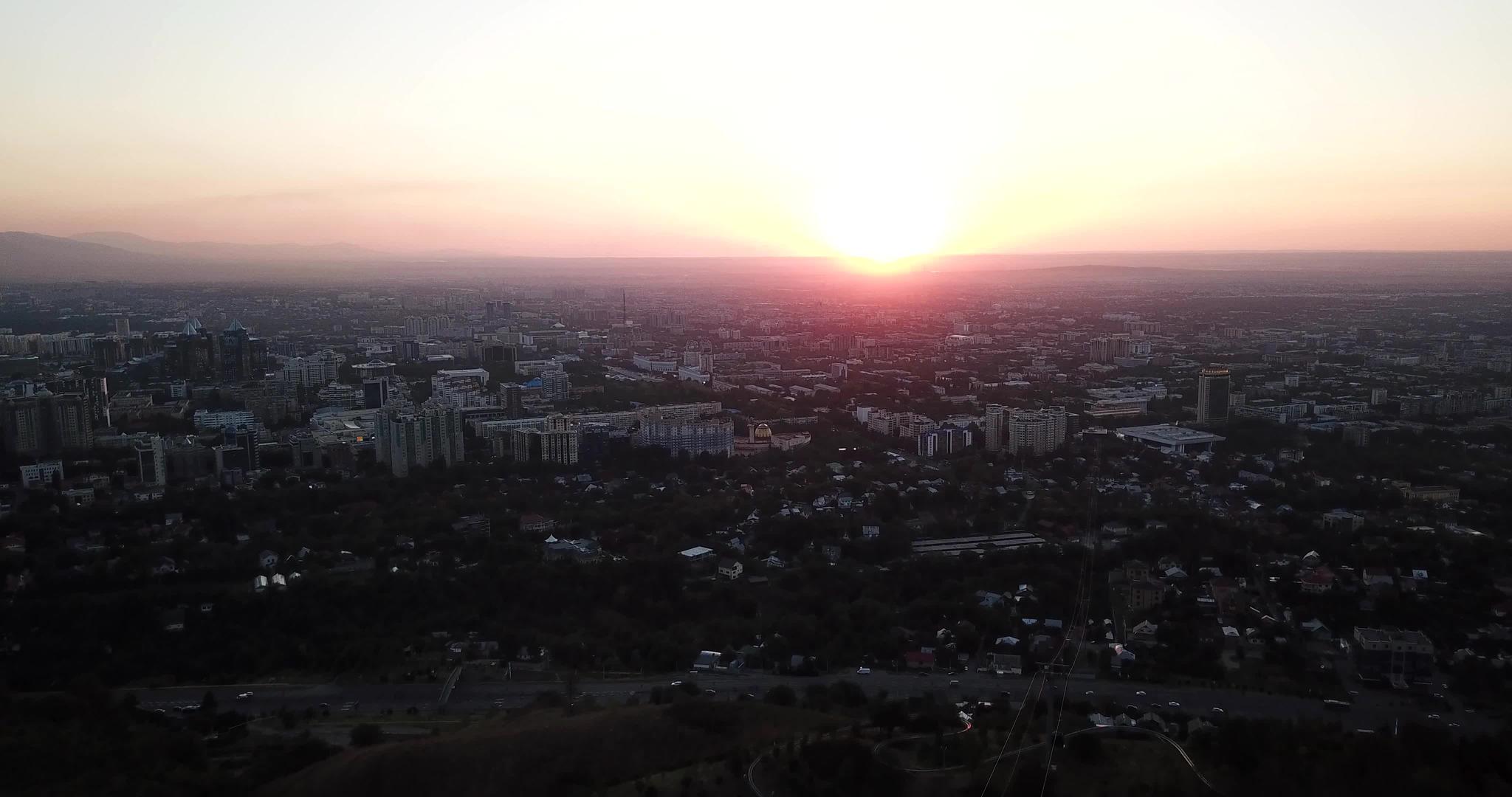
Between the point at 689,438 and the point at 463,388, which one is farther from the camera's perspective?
the point at 463,388

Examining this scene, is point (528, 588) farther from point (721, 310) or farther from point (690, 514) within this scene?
point (721, 310)

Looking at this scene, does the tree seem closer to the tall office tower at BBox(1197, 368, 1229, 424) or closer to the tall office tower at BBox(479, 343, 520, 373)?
the tall office tower at BBox(1197, 368, 1229, 424)

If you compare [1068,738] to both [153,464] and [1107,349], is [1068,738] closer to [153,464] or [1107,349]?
[153,464]

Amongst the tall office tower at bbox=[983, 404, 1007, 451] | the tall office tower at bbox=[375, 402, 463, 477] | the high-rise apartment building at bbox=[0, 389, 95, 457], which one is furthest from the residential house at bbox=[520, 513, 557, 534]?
the high-rise apartment building at bbox=[0, 389, 95, 457]

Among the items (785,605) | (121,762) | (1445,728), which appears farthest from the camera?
A: (785,605)

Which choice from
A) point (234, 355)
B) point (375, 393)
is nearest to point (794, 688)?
point (375, 393)

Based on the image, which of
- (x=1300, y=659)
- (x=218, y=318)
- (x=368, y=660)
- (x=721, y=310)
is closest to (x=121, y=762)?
(x=368, y=660)

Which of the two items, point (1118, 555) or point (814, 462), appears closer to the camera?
point (1118, 555)
